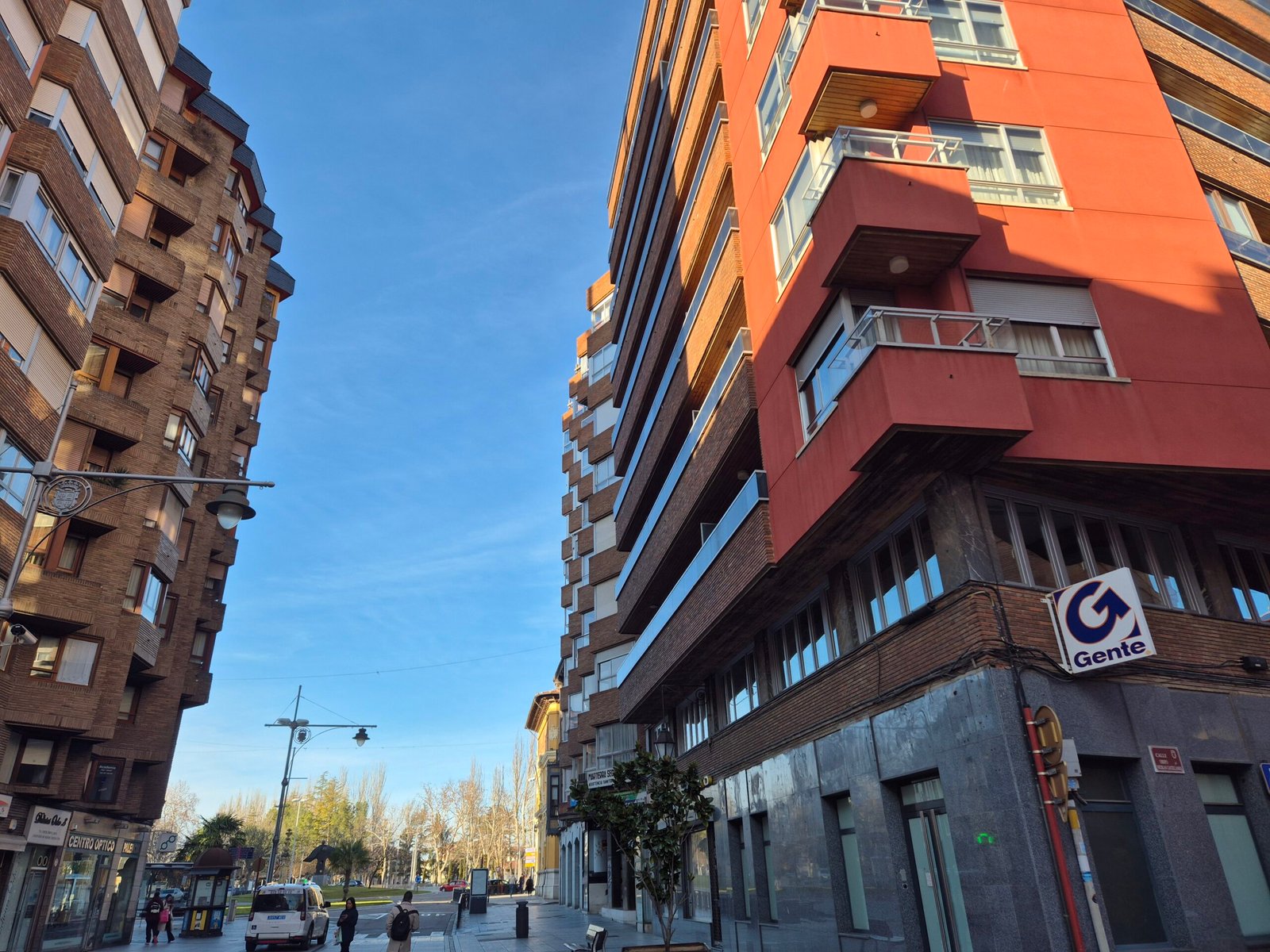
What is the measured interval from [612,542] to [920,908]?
1136 inches

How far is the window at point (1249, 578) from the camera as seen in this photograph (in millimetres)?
12812

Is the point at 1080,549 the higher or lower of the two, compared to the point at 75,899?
higher

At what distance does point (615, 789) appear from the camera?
1600 cm

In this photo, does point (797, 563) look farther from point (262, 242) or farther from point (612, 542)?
point (262, 242)

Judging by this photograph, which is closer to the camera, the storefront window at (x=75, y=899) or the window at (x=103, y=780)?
the storefront window at (x=75, y=899)

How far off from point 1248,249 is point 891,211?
801 cm

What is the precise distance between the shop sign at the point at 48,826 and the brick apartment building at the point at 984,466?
18.9 m

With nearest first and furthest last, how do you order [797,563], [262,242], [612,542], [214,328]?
[797,563] < [214,328] < [612,542] < [262,242]

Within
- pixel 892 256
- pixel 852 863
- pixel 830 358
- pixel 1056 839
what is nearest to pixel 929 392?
pixel 830 358

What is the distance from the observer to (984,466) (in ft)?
36.4

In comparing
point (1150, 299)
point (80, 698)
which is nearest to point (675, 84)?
point (1150, 299)

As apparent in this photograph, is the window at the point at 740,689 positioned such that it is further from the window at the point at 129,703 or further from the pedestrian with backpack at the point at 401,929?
the window at the point at 129,703

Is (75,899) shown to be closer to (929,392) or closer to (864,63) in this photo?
(929,392)

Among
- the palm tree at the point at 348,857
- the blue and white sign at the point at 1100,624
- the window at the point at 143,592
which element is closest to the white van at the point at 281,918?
the window at the point at 143,592
